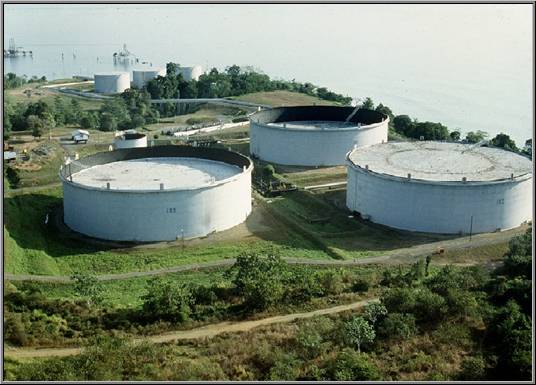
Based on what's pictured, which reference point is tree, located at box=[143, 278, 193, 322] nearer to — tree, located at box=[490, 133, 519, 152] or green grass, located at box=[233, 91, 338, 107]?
tree, located at box=[490, 133, 519, 152]

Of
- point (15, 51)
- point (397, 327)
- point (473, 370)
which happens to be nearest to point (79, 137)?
point (397, 327)

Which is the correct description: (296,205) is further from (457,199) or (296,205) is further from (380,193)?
(457,199)

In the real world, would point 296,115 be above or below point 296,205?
above

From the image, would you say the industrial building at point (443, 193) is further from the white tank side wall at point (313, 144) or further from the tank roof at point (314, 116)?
the tank roof at point (314, 116)

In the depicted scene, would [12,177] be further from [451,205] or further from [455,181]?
[455,181]

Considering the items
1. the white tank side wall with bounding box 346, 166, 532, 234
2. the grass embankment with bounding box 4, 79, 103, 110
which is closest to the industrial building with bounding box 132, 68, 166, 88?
the grass embankment with bounding box 4, 79, 103, 110

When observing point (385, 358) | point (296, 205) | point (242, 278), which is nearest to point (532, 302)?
point (385, 358)
